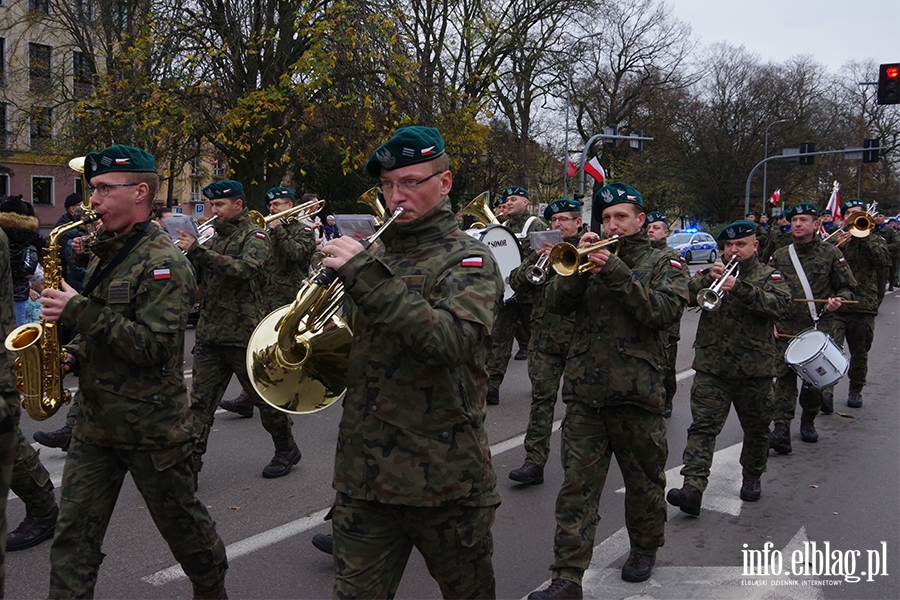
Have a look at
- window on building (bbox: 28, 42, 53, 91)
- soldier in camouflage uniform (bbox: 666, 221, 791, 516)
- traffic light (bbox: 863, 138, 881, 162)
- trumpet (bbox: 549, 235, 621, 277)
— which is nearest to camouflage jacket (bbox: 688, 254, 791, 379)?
soldier in camouflage uniform (bbox: 666, 221, 791, 516)

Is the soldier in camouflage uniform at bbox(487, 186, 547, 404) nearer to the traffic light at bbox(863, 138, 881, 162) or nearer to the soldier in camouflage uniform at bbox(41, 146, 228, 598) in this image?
the soldier in camouflage uniform at bbox(41, 146, 228, 598)

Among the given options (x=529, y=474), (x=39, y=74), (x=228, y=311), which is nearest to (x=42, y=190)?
(x=39, y=74)

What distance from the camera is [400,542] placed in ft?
9.45

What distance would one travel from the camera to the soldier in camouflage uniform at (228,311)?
228 inches

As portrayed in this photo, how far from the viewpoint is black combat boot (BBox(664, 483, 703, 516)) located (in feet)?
17.6

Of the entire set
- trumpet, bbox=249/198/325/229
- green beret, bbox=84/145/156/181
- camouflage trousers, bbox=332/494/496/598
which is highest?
green beret, bbox=84/145/156/181

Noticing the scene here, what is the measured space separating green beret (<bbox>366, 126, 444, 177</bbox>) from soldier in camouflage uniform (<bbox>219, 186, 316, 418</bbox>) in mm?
5540

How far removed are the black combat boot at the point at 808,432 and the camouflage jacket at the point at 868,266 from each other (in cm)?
179

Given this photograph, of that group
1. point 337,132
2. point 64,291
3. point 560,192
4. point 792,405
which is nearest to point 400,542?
point 64,291

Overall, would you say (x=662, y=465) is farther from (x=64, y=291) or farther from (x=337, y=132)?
(x=337, y=132)

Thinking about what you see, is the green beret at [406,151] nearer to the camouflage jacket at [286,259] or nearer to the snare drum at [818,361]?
the snare drum at [818,361]

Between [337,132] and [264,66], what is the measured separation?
2139 millimetres

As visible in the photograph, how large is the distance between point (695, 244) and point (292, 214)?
30.7 meters

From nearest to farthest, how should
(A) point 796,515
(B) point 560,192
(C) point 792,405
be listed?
(A) point 796,515, (C) point 792,405, (B) point 560,192
